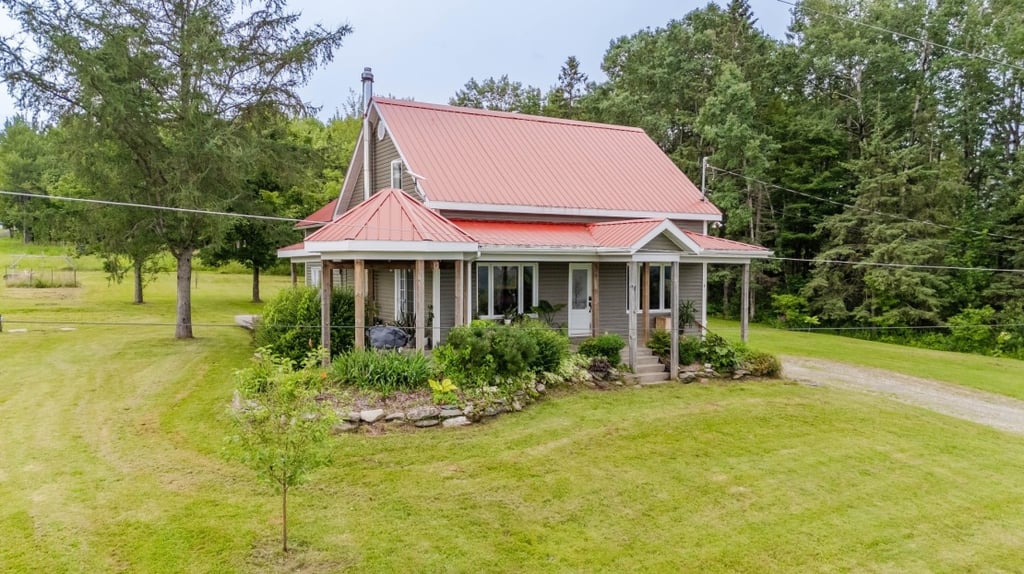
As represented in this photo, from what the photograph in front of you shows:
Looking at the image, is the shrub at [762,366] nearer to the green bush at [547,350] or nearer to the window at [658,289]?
the window at [658,289]

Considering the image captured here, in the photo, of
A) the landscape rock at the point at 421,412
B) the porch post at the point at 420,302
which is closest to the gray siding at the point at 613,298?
the porch post at the point at 420,302

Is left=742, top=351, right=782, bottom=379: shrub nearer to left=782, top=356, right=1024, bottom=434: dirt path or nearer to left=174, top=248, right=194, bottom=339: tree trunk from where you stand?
left=782, top=356, right=1024, bottom=434: dirt path

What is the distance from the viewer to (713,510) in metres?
7.15

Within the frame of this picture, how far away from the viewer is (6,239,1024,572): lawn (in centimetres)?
596

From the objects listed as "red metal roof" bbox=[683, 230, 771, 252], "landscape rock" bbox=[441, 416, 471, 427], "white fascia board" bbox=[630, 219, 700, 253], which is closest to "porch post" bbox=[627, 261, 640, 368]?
"white fascia board" bbox=[630, 219, 700, 253]

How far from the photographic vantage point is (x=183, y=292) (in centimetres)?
1775

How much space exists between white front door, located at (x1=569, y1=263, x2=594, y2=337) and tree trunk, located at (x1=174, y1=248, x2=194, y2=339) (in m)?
11.3

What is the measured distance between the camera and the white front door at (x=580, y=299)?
15.6 metres

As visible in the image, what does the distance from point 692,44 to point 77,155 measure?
2925 cm

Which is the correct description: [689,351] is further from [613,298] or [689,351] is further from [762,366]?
[613,298]

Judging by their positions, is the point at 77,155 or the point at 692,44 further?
the point at 692,44

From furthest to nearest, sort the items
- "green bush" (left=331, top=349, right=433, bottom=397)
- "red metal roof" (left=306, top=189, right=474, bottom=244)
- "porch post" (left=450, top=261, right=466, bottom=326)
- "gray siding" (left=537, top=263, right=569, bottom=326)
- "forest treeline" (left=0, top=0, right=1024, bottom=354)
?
"forest treeline" (left=0, top=0, right=1024, bottom=354) → "gray siding" (left=537, top=263, right=569, bottom=326) → "porch post" (left=450, top=261, right=466, bottom=326) → "red metal roof" (left=306, top=189, right=474, bottom=244) → "green bush" (left=331, top=349, right=433, bottom=397)

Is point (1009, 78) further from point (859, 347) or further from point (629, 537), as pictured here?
point (629, 537)

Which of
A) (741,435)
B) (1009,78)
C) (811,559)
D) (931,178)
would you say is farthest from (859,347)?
(811,559)
